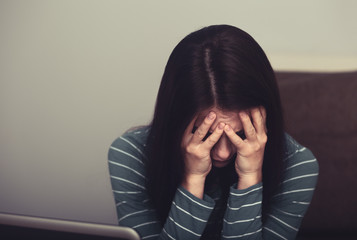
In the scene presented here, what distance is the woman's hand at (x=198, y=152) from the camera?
81 centimetres

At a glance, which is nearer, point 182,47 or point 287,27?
point 182,47

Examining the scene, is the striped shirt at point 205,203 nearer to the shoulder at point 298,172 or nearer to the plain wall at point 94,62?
the shoulder at point 298,172

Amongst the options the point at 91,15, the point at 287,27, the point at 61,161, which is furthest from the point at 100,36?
the point at 287,27

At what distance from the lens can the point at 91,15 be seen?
1.34 m

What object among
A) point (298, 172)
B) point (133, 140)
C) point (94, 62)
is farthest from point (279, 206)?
point (94, 62)

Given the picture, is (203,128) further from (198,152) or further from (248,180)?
(248,180)

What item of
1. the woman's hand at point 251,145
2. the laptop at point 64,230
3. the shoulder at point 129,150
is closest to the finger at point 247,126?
the woman's hand at point 251,145

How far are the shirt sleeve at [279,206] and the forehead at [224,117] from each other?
175 millimetres

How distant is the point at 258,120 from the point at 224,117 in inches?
3.4

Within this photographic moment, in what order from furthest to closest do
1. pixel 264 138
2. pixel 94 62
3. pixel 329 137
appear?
pixel 94 62 < pixel 329 137 < pixel 264 138

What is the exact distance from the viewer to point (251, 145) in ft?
2.83

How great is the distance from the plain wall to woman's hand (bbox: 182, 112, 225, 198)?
0.56 m

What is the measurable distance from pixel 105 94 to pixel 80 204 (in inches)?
21.2

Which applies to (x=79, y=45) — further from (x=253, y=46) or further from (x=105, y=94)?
(x=253, y=46)
